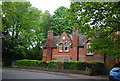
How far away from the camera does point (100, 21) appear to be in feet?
51.4

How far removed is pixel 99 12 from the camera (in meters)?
14.8

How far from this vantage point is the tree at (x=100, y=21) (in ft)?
47.6

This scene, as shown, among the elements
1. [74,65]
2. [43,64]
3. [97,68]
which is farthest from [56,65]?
[97,68]

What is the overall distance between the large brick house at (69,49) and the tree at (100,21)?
55.7 ft

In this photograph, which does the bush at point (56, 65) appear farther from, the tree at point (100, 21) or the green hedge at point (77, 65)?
the tree at point (100, 21)

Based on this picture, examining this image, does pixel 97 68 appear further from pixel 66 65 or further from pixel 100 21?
pixel 100 21

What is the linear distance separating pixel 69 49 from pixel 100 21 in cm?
2199

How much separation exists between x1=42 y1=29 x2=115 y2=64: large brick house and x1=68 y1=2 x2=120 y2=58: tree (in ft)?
55.7

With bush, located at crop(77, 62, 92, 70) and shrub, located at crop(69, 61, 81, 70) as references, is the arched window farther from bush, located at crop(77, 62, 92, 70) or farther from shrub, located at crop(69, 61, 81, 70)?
bush, located at crop(77, 62, 92, 70)

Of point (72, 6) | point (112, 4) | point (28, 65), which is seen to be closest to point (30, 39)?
point (28, 65)

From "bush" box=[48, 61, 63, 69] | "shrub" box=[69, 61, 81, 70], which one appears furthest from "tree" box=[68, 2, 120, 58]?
"bush" box=[48, 61, 63, 69]

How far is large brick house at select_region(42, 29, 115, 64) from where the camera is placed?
34.0 metres

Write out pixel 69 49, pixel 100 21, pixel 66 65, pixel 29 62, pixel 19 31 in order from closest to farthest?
pixel 100 21 < pixel 66 65 < pixel 29 62 < pixel 69 49 < pixel 19 31

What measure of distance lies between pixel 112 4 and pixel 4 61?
32.5 m
